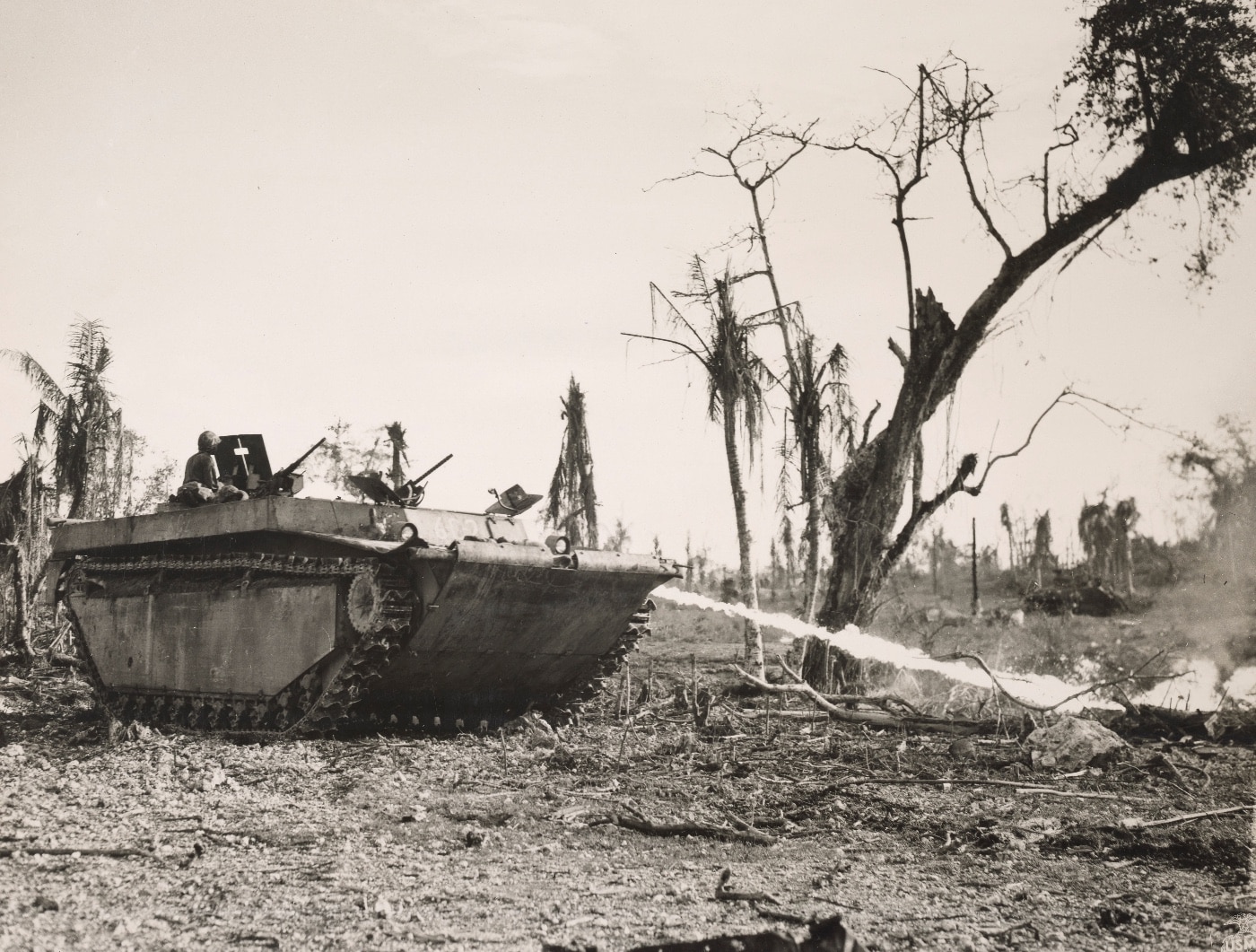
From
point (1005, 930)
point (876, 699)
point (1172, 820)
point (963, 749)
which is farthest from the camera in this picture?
point (876, 699)

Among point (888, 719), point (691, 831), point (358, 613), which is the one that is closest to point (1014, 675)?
point (888, 719)

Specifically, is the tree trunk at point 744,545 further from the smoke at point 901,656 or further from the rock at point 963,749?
the rock at point 963,749

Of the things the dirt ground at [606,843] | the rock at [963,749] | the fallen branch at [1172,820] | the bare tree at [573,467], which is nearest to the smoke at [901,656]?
the rock at [963,749]

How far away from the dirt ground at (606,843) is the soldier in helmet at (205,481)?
229 centimetres

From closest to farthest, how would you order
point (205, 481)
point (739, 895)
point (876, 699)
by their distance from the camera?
1. point (739, 895)
2. point (876, 699)
3. point (205, 481)

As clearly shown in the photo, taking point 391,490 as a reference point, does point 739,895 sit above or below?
below

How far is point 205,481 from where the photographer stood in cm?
1130

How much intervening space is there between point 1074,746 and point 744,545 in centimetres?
749

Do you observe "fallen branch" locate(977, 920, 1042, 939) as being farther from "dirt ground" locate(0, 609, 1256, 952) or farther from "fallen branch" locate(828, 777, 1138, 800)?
"fallen branch" locate(828, 777, 1138, 800)

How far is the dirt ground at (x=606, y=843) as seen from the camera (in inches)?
164

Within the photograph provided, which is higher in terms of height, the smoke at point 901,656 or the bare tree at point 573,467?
the bare tree at point 573,467

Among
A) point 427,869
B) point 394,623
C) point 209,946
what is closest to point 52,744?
point 394,623

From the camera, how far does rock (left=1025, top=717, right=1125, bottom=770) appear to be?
784 centimetres

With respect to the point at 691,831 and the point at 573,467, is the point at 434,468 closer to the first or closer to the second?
the point at 691,831
